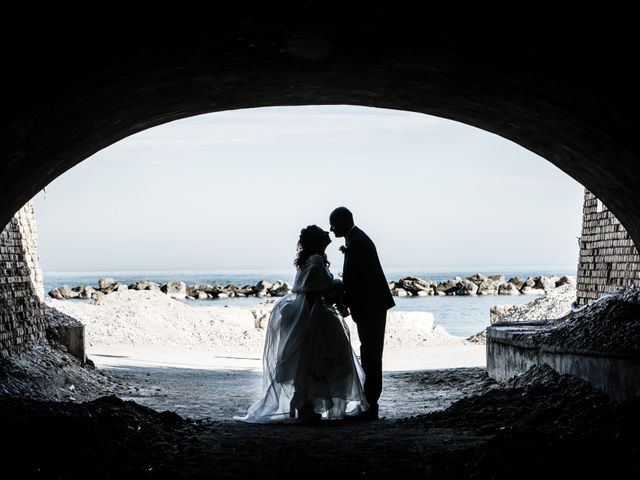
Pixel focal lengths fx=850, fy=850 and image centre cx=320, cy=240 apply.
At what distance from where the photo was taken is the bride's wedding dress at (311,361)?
9.08 metres

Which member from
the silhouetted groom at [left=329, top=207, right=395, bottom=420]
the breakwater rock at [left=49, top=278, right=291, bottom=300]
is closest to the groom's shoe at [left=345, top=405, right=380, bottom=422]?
the silhouetted groom at [left=329, top=207, right=395, bottom=420]

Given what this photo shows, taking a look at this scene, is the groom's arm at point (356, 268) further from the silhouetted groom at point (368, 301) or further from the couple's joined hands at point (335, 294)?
the couple's joined hands at point (335, 294)

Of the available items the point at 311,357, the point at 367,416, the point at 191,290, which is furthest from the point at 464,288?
the point at 311,357

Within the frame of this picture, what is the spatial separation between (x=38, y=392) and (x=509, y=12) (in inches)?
288

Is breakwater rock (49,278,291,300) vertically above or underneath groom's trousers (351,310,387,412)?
underneath

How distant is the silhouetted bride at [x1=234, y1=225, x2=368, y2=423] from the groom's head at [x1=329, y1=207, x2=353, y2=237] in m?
0.14

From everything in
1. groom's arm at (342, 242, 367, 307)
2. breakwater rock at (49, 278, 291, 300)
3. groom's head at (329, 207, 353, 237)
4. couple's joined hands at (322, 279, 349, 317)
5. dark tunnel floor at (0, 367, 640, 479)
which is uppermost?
groom's head at (329, 207, 353, 237)

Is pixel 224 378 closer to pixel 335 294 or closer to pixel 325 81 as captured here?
pixel 335 294

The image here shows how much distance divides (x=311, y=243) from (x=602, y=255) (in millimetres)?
5864

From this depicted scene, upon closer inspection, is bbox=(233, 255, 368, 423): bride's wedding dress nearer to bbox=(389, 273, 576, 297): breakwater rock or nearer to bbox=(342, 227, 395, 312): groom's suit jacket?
bbox=(342, 227, 395, 312): groom's suit jacket

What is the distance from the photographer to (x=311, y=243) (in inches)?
372

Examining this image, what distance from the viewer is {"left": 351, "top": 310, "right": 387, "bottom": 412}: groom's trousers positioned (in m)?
9.23

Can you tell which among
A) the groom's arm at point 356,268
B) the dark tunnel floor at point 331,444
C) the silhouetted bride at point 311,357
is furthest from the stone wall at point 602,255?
the silhouetted bride at point 311,357

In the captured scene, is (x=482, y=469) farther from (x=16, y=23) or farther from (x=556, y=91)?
(x=16, y=23)
